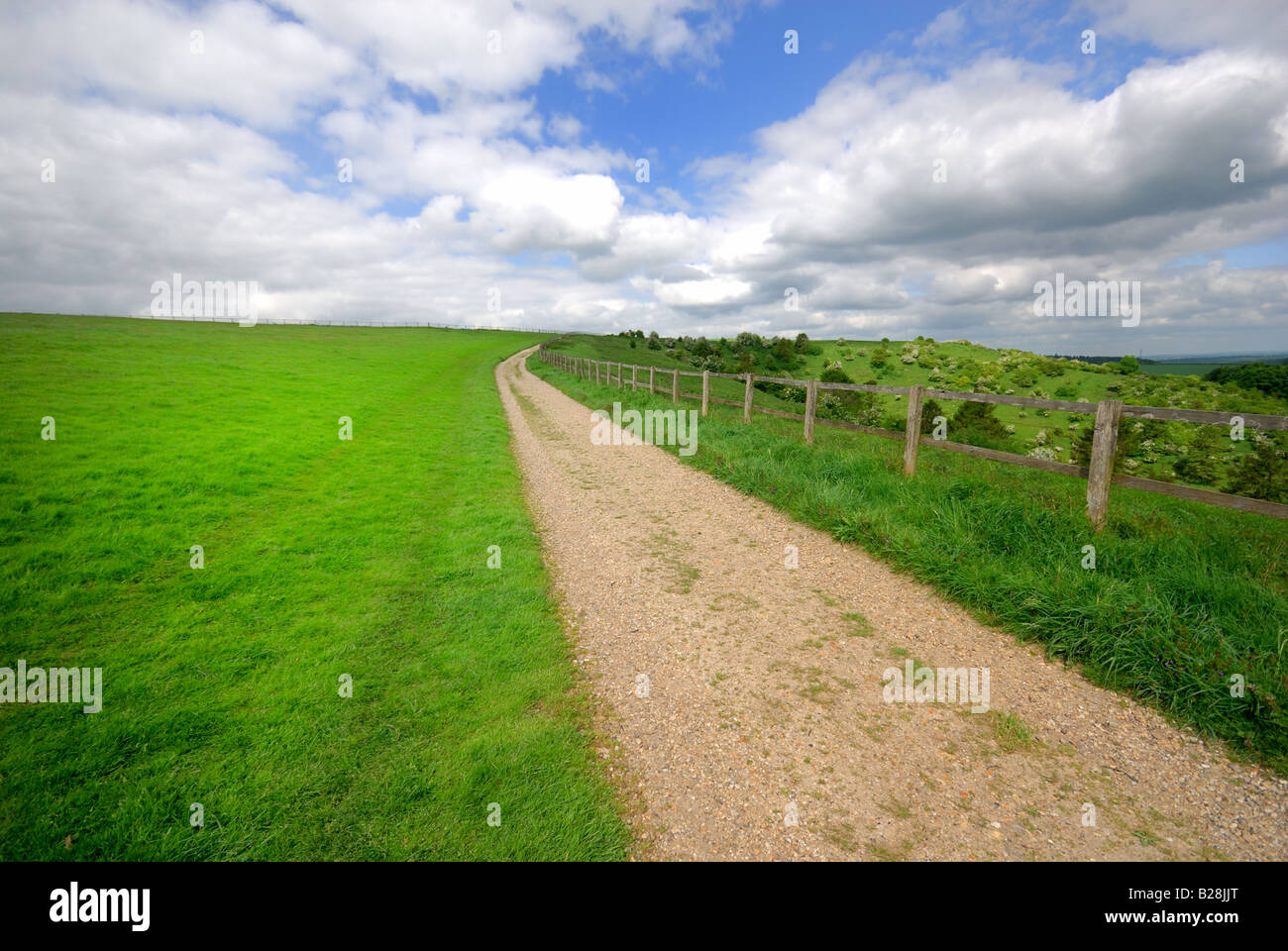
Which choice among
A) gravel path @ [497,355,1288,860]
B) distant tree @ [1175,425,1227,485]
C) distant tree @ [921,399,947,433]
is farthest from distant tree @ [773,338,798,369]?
gravel path @ [497,355,1288,860]

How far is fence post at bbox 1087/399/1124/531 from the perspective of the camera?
19.8 ft

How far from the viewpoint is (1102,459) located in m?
6.12

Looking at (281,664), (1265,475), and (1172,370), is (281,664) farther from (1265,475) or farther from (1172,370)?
(1172,370)

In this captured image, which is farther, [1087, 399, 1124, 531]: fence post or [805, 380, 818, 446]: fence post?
[805, 380, 818, 446]: fence post

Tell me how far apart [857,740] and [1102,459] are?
5.17m

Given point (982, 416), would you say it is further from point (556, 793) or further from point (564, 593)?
point (556, 793)

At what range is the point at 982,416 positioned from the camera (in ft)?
53.0

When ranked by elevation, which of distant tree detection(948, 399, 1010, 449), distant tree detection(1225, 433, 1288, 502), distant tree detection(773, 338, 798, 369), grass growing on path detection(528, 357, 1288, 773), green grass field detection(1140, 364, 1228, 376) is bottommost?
grass growing on path detection(528, 357, 1288, 773)

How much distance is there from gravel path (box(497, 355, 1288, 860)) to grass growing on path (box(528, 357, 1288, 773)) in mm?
302

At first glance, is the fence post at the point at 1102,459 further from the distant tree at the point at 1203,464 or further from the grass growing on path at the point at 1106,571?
the distant tree at the point at 1203,464

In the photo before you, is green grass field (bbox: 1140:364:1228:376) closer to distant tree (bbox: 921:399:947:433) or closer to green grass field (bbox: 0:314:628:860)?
distant tree (bbox: 921:399:947:433)

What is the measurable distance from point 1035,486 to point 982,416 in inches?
393

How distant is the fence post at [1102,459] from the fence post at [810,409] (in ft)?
18.7
